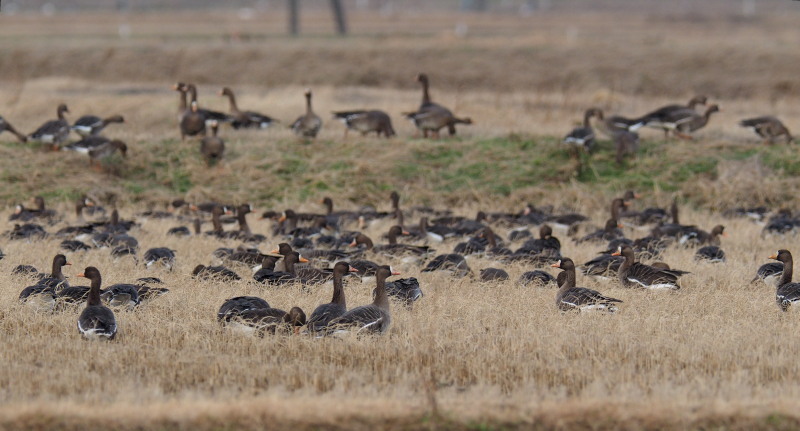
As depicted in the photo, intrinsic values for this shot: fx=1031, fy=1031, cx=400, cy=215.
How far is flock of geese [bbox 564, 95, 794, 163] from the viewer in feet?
83.1

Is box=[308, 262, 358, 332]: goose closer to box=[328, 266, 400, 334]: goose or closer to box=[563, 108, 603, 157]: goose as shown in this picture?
box=[328, 266, 400, 334]: goose

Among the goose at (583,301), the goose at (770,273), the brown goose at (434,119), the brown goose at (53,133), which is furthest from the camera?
the brown goose at (434,119)

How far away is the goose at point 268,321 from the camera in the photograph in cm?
1123

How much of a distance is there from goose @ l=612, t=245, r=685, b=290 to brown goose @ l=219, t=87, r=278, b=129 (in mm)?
15237

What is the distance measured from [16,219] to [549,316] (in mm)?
12320

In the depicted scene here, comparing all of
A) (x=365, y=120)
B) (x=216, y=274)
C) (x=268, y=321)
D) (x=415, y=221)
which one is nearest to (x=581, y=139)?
(x=365, y=120)

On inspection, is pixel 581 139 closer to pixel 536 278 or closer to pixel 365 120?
pixel 365 120

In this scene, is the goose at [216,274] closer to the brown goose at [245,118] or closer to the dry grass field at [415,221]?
the dry grass field at [415,221]

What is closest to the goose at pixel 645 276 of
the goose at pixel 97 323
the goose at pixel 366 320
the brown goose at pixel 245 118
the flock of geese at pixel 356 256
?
the flock of geese at pixel 356 256

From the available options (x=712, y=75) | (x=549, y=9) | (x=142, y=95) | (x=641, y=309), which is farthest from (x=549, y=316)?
(x=549, y=9)

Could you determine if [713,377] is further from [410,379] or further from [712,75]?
[712,75]

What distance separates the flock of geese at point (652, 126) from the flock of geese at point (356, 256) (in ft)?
6.82

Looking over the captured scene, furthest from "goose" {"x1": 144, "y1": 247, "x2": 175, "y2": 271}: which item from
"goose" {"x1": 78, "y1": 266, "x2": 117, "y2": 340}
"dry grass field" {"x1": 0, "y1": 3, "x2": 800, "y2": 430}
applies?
"goose" {"x1": 78, "y1": 266, "x2": 117, "y2": 340}

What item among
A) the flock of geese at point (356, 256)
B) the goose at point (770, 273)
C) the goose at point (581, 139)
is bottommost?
the goose at point (770, 273)
